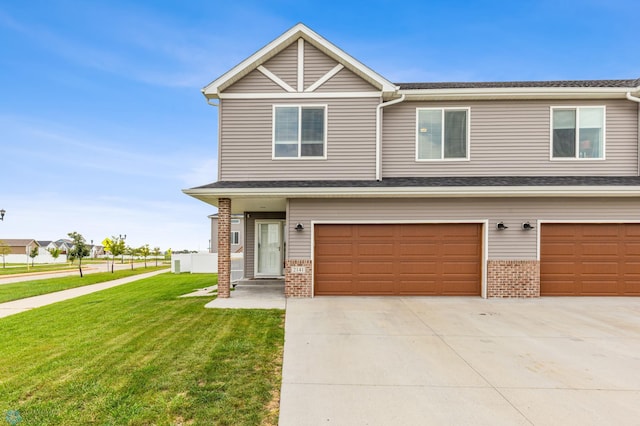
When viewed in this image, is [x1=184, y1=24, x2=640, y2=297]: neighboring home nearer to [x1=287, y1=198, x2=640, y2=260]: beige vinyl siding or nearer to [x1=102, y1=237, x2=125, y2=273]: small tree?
[x1=287, y1=198, x2=640, y2=260]: beige vinyl siding

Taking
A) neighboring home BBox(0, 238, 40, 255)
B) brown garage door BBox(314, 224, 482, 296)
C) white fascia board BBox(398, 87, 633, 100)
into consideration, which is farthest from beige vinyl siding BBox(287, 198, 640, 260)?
neighboring home BBox(0, 238, 40, 255)

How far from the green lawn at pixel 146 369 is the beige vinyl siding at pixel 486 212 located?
3247 millimetres

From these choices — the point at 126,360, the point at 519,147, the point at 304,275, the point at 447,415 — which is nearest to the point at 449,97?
the point at 519,147

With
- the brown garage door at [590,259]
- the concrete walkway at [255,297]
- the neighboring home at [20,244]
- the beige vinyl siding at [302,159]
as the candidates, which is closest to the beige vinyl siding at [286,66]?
the beige vinyl siding at [302,159]

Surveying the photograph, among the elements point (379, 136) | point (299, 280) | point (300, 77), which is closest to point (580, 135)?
point (379, 136)

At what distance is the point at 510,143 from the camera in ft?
34.0

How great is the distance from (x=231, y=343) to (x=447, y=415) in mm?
3625

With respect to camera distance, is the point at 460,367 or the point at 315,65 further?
the point at 315,65

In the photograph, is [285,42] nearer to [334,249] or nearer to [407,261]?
[334,249]

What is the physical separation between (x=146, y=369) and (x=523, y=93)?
1222 centimetres

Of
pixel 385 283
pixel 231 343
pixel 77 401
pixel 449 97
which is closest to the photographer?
pixel 77 401

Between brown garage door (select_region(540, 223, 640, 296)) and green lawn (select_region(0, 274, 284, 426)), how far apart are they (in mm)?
8294

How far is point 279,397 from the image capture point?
3734mm

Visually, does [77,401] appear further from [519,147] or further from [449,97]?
[519,147]
